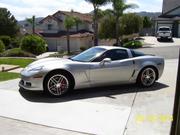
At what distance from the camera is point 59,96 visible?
6965mm

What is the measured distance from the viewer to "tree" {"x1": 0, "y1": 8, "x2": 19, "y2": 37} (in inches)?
1955

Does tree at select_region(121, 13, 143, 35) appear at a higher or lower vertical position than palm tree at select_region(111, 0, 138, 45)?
lower

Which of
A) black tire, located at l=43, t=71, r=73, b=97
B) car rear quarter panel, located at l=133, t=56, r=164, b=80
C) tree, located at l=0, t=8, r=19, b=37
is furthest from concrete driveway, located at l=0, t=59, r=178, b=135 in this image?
tree, located at l=0, t=8, r=19, b=37

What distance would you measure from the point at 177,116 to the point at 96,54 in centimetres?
496

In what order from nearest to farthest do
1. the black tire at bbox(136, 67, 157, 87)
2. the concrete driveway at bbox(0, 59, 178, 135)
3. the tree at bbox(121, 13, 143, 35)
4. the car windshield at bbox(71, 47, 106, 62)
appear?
the concrete driveway at bbox(0, 59, 178, 135)
the car windshield at bbox(71, 47, 106, 62)
the black tire at bbox(136, 67, 157, 87)
the tree at bbox(121, 13, 143, 35)

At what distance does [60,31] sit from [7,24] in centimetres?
932

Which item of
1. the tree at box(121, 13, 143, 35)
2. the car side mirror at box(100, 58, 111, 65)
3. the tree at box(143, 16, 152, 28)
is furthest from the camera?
the tree at box(143, 16, 152, 28)

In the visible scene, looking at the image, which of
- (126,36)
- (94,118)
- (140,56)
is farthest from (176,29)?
(94,118)

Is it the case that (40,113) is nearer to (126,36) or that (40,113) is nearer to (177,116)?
(177,116)

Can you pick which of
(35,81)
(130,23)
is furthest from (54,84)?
(130,23)

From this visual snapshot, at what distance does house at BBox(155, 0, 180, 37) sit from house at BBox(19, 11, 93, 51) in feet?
37.4

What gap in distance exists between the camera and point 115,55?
7855 mm

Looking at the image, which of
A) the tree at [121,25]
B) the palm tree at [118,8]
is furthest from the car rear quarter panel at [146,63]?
the tree at [121,25]

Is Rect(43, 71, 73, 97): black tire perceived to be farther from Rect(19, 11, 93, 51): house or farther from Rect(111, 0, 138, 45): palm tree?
Rect(19, 11, 93, 51): house
